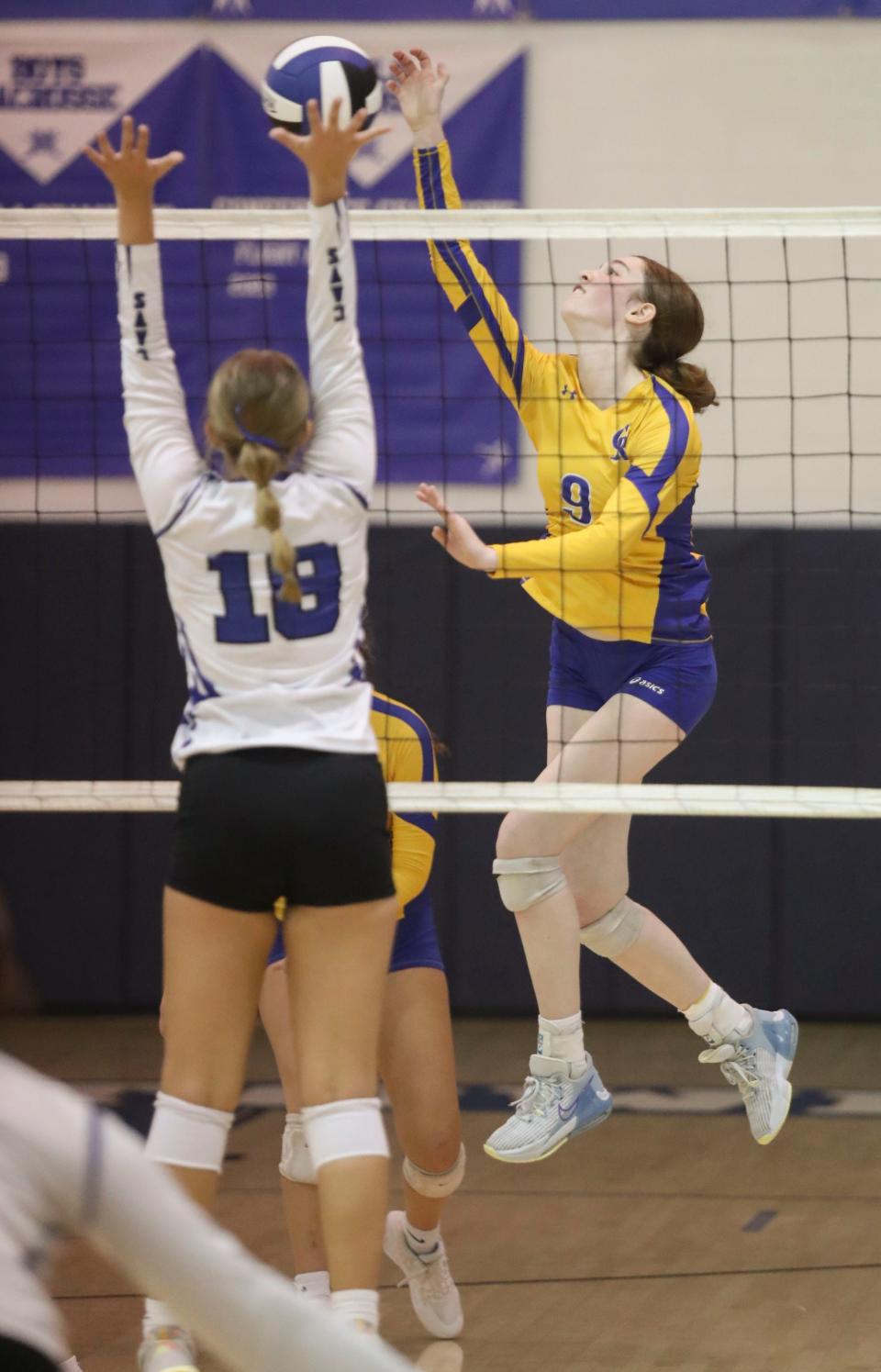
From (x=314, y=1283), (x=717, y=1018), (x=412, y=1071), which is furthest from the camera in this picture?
Result: (x=717, y=1018)

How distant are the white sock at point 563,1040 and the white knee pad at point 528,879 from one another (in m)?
0.27

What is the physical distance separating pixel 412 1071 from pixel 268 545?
4.61 ft

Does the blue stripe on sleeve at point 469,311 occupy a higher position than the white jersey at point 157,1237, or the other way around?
the blue stripe on sleeve at point 469,311

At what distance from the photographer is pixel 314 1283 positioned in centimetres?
363

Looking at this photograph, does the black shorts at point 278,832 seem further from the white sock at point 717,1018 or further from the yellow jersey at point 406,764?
the white sock at point 717,1018

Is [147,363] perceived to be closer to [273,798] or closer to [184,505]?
[184,505]

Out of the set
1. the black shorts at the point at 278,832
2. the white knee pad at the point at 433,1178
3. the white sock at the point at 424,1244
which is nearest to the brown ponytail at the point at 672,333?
the black shorts at the point at 278,832

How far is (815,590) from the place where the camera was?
22.8 ft

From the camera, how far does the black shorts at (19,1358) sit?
149cm

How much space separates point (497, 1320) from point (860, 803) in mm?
1402

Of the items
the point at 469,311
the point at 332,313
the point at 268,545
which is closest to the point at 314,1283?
the point at 268,545

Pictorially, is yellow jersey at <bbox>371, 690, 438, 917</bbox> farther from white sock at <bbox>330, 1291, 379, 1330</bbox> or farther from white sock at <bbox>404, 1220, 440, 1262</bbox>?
white sock at <bbox>330, 1291, 379, 1330</bbox>

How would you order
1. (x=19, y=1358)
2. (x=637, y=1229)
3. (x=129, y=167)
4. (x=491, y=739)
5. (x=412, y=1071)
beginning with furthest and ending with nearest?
(x=491, y=739)
(x=637, y=1229)
(x=412, y=1071)
(x=129, y=167)
(x=19, y=1358)

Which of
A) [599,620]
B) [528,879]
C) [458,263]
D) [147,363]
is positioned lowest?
[528,879]
